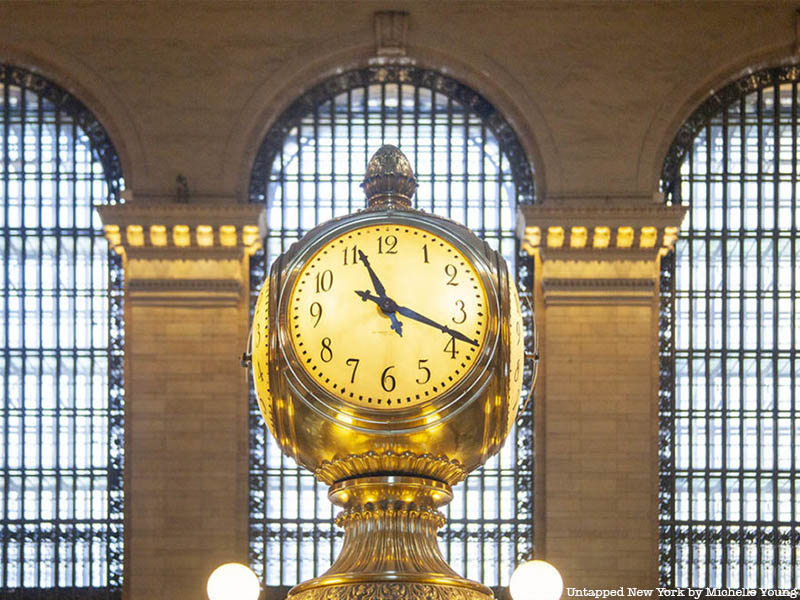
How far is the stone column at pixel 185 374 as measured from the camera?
2639 centimetres

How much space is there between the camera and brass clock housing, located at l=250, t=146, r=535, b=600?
193 cm

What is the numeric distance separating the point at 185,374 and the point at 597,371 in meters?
6.29

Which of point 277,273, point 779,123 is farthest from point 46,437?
point 277,273

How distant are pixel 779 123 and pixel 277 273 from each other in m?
26.8

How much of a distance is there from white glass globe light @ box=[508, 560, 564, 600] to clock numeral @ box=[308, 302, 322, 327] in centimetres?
43

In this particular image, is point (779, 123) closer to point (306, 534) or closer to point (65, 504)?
point (306, 534)

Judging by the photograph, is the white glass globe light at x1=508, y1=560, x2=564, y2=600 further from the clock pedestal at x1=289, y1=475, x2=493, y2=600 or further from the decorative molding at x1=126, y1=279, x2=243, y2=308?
the decorative molding at x1=126, y1=279, x2=243, y2=308

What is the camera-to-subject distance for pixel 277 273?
2.03 m

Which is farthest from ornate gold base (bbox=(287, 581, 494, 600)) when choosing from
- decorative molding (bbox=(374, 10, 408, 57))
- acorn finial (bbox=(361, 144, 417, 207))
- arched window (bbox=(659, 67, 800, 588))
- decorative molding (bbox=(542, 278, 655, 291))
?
decorative molding (bbox=(374, 10, 408, 57))

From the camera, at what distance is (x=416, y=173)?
2745 cm

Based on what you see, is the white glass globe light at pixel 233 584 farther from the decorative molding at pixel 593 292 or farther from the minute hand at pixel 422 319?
the decorative molding at pixel 593 292

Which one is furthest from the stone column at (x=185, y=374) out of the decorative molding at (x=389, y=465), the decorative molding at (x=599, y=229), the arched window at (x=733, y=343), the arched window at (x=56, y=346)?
the decorative molding at (x=389, y=465)

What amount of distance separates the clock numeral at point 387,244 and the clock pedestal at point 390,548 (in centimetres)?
25

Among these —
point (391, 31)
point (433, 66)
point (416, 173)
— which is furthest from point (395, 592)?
point (433, 66)
